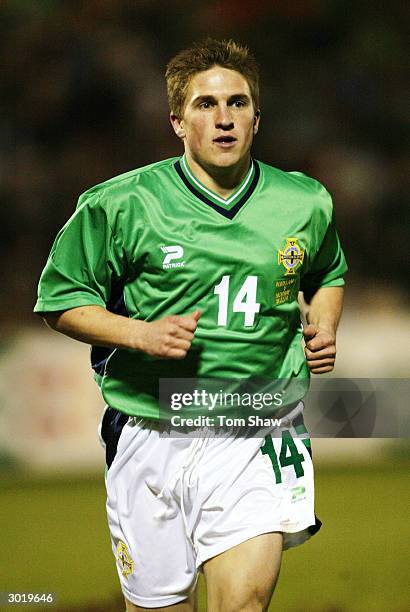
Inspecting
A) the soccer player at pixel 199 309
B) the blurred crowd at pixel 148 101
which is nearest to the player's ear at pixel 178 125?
the soccer player at pixel 199 309

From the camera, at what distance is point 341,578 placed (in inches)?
148

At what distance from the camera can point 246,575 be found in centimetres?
240

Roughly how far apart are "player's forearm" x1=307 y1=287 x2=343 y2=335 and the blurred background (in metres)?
1.48

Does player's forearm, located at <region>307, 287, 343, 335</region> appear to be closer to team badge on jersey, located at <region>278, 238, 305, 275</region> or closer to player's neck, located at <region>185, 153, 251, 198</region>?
team badge on jersey, located at <region>278, 238, 305, 275</region>

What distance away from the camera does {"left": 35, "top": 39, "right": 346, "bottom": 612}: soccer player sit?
8.36 ft

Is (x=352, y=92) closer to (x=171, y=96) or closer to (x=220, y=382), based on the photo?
(x=171, y=96)

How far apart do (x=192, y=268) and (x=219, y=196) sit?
8.5 inches

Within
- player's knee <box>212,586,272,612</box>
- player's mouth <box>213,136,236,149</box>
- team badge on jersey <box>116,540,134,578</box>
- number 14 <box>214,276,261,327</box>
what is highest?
player's mouth <box>213,136,236,149</box>

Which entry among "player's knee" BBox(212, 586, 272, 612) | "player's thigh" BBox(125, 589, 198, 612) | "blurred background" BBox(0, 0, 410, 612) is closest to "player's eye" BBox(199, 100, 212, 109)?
"player's knee" BBox(212, 586, 272, 612)

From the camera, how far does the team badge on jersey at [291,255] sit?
2611 millimetres

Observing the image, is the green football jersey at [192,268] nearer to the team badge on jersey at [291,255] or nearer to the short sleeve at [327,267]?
the team badge on jersey at [291,255]

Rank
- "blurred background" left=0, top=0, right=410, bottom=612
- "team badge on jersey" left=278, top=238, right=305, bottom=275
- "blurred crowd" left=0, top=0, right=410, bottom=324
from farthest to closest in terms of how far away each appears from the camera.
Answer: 1. "blurred crowd" left=0, top=0, right=410, bottom=324
2. "blurred background" left=0, top=0, right=410, bottom=612
3. "team badge on jersey" left=278, top=238, right=305, bottom=275

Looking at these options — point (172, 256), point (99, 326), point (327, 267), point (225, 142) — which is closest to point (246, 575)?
point (99, 326)

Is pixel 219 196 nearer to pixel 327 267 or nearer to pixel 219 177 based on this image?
pixel 219 177
